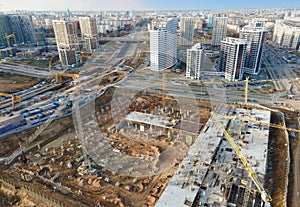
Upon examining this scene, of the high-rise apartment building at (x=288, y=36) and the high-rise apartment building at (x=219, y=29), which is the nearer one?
the high-rise apartment building at (x=288, y=36)

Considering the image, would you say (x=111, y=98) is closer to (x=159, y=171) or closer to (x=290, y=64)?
(x=159, y=171)

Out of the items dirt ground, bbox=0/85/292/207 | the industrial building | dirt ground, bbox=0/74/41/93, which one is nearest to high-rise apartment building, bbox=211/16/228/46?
dirt ground, bbox=0/85/292/207

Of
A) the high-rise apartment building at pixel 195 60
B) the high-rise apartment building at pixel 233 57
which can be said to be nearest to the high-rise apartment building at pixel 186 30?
the high-rise apartment building at pixel 233 57

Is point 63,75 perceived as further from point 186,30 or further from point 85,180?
point 186,30

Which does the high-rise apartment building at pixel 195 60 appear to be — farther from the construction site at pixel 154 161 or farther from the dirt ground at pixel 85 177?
the dirt ground at pixel 85 177

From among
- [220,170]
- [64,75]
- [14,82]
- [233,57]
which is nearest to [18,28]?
[14,82]

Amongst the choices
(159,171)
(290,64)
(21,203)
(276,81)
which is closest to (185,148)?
(159,171)
